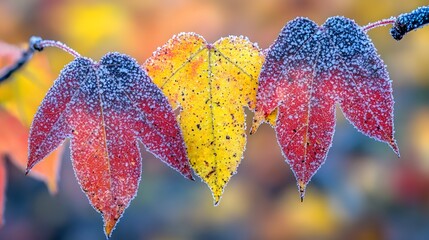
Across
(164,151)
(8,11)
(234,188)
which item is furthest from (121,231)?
(164,151)

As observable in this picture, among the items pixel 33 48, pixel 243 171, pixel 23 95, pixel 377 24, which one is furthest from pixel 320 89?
pixel 243 171

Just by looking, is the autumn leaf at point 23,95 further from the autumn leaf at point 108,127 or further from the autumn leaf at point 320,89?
the autumn leaf at point 320,89

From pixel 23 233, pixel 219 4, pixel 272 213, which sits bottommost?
pixel 23 233

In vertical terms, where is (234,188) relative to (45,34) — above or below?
below

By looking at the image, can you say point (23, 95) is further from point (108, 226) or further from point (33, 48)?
point (108, 226)

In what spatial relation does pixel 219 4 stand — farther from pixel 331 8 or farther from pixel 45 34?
pixel 45 34

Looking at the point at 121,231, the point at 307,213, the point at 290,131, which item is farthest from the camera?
the point at 307,213

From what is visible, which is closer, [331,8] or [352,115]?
[352,115]

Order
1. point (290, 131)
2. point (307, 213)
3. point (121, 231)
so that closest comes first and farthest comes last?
point (290, 131) → point (121, 231) → point (307, 213)
